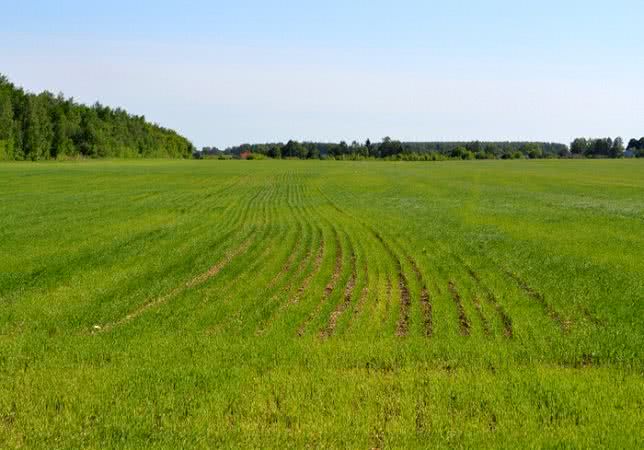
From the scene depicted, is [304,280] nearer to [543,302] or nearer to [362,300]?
[362,300]

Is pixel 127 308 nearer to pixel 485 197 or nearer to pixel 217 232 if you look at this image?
pixel 217 232

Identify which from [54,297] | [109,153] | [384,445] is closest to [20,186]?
[54,297]

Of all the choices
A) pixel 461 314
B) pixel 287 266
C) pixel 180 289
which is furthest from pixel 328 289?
pixel 180 289

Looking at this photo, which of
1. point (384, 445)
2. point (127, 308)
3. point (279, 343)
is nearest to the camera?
point (384, 445)

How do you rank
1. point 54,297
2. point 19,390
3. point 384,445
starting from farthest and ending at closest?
point 54,297, point 19,390, point 384,445

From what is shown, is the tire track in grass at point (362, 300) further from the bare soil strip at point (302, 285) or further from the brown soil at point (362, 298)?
the bare soil strip at point (302, 285)

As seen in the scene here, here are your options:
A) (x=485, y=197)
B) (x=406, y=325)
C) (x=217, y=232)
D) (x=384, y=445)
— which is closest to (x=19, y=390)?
(x=384, y=445)

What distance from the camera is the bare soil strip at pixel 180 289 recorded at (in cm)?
1134

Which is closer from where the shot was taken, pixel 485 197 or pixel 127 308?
pixel 127 308

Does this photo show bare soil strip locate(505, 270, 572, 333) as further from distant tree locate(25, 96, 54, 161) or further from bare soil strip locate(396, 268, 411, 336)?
distant tree locate(25, 96, 54, 161)

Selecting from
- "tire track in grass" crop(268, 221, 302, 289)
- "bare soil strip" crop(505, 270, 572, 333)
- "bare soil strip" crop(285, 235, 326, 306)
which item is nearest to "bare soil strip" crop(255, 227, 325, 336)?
"bare soil strip" crop(285, 235, 326, 306)

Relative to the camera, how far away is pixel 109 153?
486 ft

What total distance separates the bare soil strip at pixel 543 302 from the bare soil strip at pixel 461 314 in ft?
5.62

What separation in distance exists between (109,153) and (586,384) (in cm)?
15263
